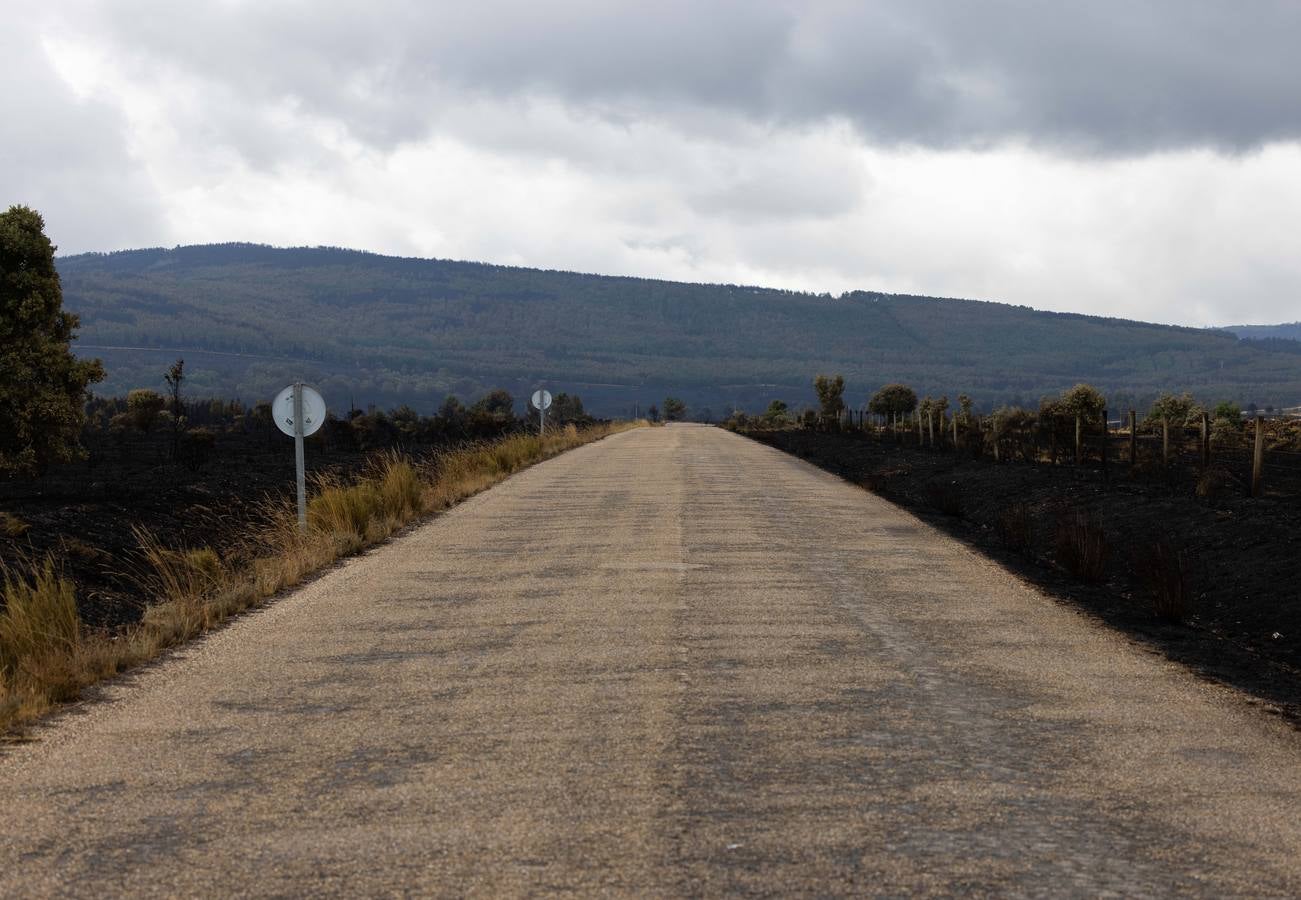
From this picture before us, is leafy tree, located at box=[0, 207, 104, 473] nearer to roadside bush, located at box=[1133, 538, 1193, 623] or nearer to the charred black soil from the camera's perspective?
the charred black soil

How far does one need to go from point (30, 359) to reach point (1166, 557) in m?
20.4

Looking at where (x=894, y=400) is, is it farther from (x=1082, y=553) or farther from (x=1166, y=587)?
(x=1166, y=587)

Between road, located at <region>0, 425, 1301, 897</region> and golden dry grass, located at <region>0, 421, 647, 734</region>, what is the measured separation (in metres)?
0.32

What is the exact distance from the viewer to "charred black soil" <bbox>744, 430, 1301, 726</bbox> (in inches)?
355

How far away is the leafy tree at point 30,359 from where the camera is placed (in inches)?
920

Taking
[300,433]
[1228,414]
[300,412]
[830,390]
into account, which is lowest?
[300,433]

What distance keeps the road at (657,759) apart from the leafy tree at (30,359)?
1571 cm

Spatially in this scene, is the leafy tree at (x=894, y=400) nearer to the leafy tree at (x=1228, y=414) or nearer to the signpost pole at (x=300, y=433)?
the leafy tree at (x=1228, y=414)

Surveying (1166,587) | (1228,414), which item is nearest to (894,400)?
(1228,414)

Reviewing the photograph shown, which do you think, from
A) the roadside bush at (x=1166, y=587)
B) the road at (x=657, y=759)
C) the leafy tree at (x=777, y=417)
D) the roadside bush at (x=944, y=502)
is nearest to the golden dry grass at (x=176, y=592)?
the road at (x=657, y=759)

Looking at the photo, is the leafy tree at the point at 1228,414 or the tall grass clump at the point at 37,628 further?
the leafy tree at the point at 1228,414

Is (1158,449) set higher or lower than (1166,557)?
higher

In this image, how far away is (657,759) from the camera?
18.4 ft

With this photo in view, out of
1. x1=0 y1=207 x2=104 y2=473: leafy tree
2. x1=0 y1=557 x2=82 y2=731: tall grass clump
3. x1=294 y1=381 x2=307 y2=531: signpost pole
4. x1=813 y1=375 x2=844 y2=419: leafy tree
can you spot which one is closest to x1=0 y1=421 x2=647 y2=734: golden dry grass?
x1=0 y1=557 x2=82 y2=731: tall grass clump
